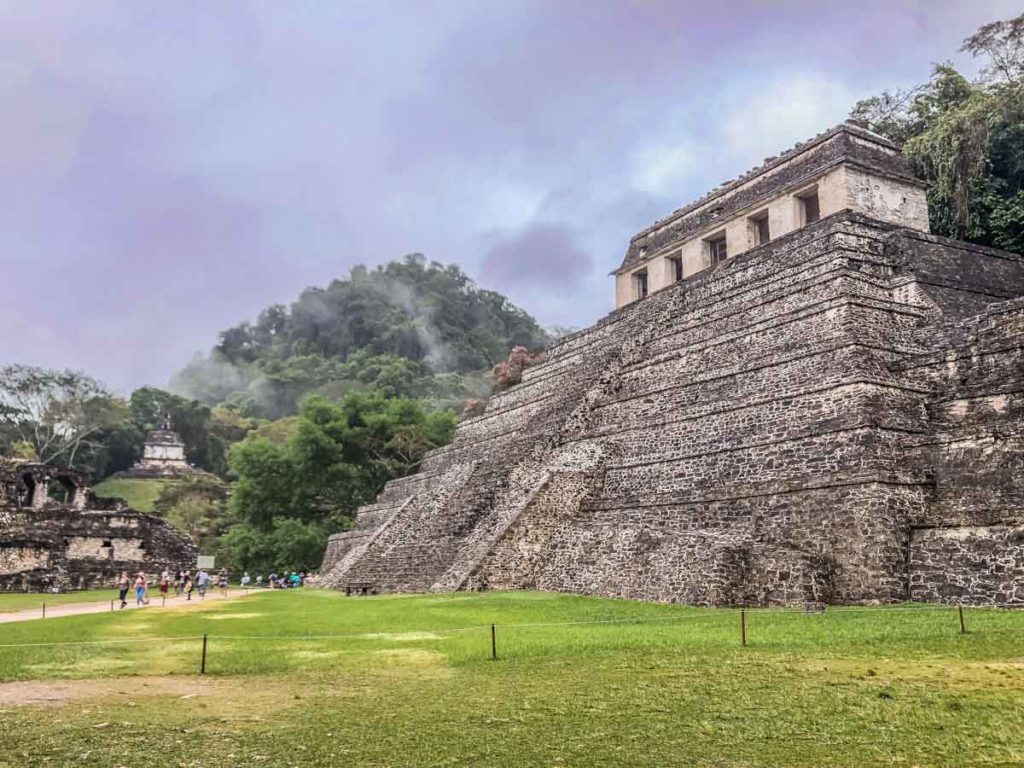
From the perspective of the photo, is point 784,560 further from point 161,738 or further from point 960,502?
point 161,738

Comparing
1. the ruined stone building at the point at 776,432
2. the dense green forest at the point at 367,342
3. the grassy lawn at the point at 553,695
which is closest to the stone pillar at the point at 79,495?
the ruined stone building at the point at 776,432

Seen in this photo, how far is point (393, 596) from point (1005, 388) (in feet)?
37.9

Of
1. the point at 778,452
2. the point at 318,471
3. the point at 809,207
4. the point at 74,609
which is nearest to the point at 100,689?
the point at 778,452

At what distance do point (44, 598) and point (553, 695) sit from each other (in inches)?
844

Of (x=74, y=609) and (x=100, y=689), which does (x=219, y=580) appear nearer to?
(x=74, y=609)

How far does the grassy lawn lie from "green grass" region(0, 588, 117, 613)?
11.9 meters

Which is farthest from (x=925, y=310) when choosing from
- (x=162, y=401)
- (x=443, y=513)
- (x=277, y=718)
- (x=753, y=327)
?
(x=162, y=401)

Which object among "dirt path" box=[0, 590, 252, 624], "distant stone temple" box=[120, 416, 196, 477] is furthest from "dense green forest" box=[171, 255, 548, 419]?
"dirt path" box=[0, 590, 252, 624]

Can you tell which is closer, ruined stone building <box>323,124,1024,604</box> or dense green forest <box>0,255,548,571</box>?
ruined stone building <box>323,124,1024,604</box>

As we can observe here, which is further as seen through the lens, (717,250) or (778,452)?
(717,250)

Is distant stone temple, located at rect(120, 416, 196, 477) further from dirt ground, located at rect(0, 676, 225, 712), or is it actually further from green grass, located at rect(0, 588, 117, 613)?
dirt ground, located at rect(0, 676, 225, 712)

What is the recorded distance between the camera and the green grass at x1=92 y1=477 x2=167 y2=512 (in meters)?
55.0

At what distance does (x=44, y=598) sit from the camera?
75.2 ft

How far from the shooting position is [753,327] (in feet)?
53.9
